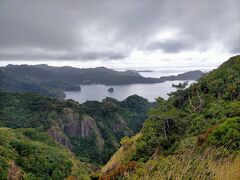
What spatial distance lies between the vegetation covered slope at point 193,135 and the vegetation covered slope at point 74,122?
5824 cm

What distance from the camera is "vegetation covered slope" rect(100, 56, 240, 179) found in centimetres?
369

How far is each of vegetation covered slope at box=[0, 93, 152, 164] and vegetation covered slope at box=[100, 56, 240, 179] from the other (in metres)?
58.2

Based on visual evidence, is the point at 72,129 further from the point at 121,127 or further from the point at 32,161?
the point at 32,161

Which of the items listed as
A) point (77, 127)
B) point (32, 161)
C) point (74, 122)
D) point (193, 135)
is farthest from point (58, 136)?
point (193, 135)

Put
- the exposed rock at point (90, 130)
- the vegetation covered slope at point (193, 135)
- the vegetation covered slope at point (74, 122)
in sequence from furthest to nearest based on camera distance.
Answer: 1. the exposed rock at point (90, 130)
2. the vegetation covered slope at point (74, 122)
3. the vegetation covered slope at point (193, 135)

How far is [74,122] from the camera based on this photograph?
10325cm

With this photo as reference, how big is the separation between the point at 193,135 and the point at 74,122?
86.0 meters

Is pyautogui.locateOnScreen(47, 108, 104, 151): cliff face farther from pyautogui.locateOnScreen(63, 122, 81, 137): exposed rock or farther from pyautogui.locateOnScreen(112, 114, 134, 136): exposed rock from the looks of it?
pyautogui.locateOnScreen(112, 114, 134, 136): exposed rock

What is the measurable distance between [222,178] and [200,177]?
0.77 feet

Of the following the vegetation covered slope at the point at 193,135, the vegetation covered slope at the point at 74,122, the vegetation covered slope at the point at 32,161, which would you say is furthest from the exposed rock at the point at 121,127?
the vegetation covered slope at the point at 193,135

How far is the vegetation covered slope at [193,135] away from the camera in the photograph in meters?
3.69

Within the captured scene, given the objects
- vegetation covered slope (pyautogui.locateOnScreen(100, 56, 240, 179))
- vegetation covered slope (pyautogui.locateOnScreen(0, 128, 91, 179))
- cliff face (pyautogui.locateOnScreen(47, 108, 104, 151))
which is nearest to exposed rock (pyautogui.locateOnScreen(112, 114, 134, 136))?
cliff face (pyautogui.locateOnScreen(47, 108, 104, 151))

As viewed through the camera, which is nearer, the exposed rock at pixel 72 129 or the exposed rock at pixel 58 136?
the exposed rock at pixel 58 136

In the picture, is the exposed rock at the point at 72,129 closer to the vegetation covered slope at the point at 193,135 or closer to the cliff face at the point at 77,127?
the cliff face at the point at 77,127
